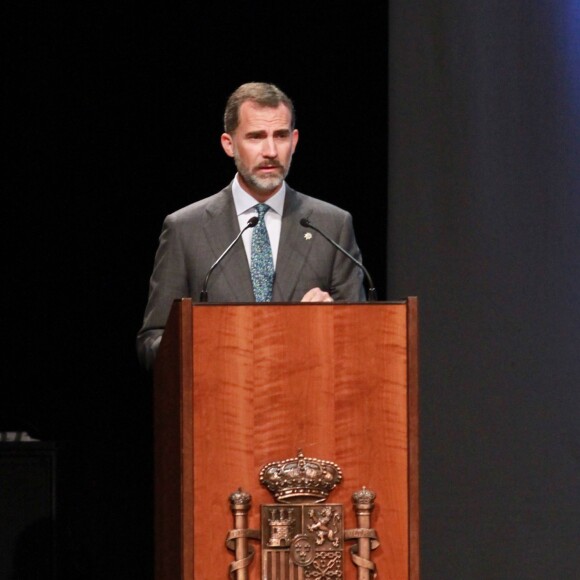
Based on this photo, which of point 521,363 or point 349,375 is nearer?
point 349,375

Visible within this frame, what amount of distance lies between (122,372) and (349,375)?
2308 mm

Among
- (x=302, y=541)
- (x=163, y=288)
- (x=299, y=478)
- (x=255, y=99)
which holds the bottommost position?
(x=302, y=541)

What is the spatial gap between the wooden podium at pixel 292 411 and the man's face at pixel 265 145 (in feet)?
2.68

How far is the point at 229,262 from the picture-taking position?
320 cm

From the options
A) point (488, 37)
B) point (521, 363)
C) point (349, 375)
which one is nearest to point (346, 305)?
point (349, 375)

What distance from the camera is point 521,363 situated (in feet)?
15.3

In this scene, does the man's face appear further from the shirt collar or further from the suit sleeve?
the suit sleeve

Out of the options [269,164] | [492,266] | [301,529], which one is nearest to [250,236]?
[269,164]

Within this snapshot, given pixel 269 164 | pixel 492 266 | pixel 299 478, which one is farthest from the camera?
pixel 492 266

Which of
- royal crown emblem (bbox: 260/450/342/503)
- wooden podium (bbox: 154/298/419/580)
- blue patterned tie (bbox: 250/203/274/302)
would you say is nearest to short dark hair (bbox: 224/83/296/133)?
blue patterned tie (bbox: 250/203/274/302)

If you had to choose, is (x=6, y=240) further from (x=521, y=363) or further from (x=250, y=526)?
(x=250, y=526)

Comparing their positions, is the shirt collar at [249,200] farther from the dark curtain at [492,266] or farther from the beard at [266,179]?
the dark curtain at [492,266]

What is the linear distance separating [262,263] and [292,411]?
770mm

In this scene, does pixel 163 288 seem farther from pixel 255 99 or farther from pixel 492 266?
pixel 492 266
